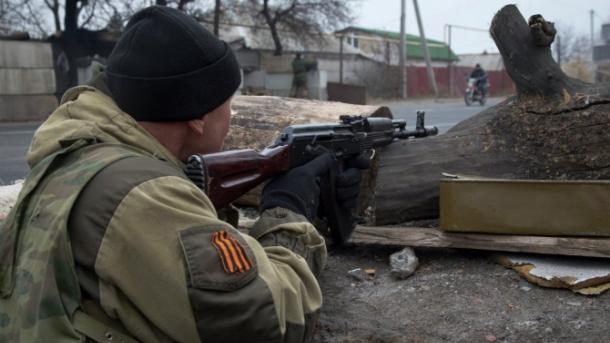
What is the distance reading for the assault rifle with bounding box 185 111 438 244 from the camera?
2.07 meters

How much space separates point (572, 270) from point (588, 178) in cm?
85

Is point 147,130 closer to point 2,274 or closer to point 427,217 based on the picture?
point 2,274

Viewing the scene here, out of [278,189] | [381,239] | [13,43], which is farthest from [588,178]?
[13,43]

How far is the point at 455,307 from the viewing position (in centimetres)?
330

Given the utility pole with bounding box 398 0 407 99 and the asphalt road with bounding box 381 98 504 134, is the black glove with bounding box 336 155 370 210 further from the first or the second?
the utility pole with bounding box 398 0 407 99

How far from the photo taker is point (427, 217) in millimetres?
4289

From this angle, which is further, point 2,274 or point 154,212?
point 2,274

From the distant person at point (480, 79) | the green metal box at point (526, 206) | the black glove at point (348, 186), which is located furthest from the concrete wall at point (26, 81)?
the black glove at point (348, 186)

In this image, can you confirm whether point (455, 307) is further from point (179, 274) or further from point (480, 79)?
point (480, 79)

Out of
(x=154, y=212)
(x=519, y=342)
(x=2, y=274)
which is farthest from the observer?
(x=519, y=342)

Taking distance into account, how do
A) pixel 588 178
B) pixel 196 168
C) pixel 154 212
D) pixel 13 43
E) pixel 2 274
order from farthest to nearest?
pixel 13 43 → pixel 588 178 → pixel 196 168 → pixel 2 274 → pixel 154 212

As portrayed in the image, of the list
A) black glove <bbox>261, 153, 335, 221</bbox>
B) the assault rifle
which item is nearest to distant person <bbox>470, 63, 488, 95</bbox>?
the assault rifle

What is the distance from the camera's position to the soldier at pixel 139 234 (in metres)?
1.33

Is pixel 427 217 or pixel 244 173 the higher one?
pixel 244 173
